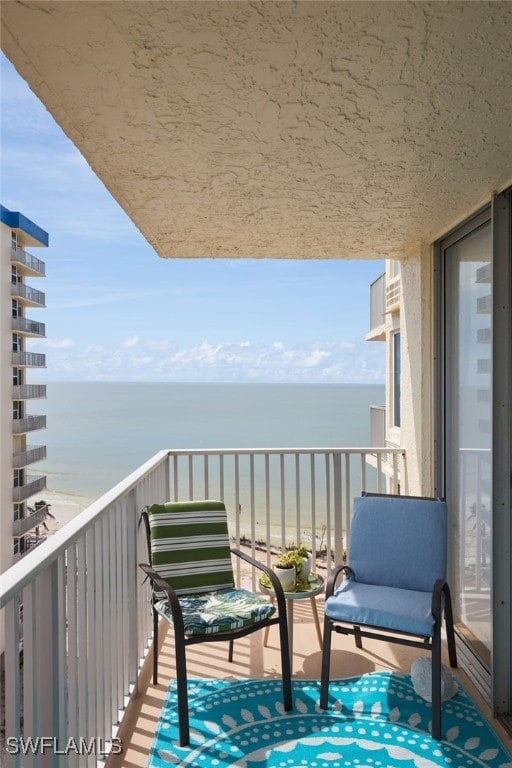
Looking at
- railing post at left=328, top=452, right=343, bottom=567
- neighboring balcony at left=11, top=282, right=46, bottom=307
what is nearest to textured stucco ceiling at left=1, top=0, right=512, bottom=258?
railing post at left=328, top=452, right=343, bottom=567

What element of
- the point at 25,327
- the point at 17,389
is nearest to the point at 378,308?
the point at 17,389

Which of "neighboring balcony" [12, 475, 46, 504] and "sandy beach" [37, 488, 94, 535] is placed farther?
"sandy beach" [37, 488, 94, 535]

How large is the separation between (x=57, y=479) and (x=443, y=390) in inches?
1177

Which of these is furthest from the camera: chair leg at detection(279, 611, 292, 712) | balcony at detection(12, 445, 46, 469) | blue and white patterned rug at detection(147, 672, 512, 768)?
balcony at detection(12, 445, 46, 469)

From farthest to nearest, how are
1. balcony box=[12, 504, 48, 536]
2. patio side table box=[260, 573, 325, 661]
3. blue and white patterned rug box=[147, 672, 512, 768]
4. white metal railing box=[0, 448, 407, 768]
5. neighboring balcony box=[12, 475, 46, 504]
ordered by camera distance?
neighboring balcony box=[12, 475, 46, 504]
balcony box=[12, 504, 48, 536]
patio side table box=[260, 573, 325, 661]
blue and white patterned rug box=[147, 672, 512, 768]
white metal railing box=[0, 448, 407, 768]

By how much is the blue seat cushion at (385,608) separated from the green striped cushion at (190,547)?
659 mm

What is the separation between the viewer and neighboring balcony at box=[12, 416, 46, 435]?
860 inches

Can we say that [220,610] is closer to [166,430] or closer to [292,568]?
[292,568]

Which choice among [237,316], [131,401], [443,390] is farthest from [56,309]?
[443,390]

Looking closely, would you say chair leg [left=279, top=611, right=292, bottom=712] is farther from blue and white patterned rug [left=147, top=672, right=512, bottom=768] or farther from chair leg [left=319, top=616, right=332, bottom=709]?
chair leg [left=319, top=616, right=332, bottom=709]

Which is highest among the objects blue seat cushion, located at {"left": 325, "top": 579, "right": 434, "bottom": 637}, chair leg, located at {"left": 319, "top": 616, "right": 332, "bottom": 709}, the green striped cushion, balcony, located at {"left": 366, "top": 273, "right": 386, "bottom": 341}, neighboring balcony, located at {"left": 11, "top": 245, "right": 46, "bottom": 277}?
neighboring balcony, located at {"left": 11, "top": 245, "right": 46, "bottom": 277}

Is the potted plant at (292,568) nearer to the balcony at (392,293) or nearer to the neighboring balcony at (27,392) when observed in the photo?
the balcony at (392,293)

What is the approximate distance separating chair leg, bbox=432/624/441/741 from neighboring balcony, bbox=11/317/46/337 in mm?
22247

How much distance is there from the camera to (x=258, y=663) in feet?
10.4
